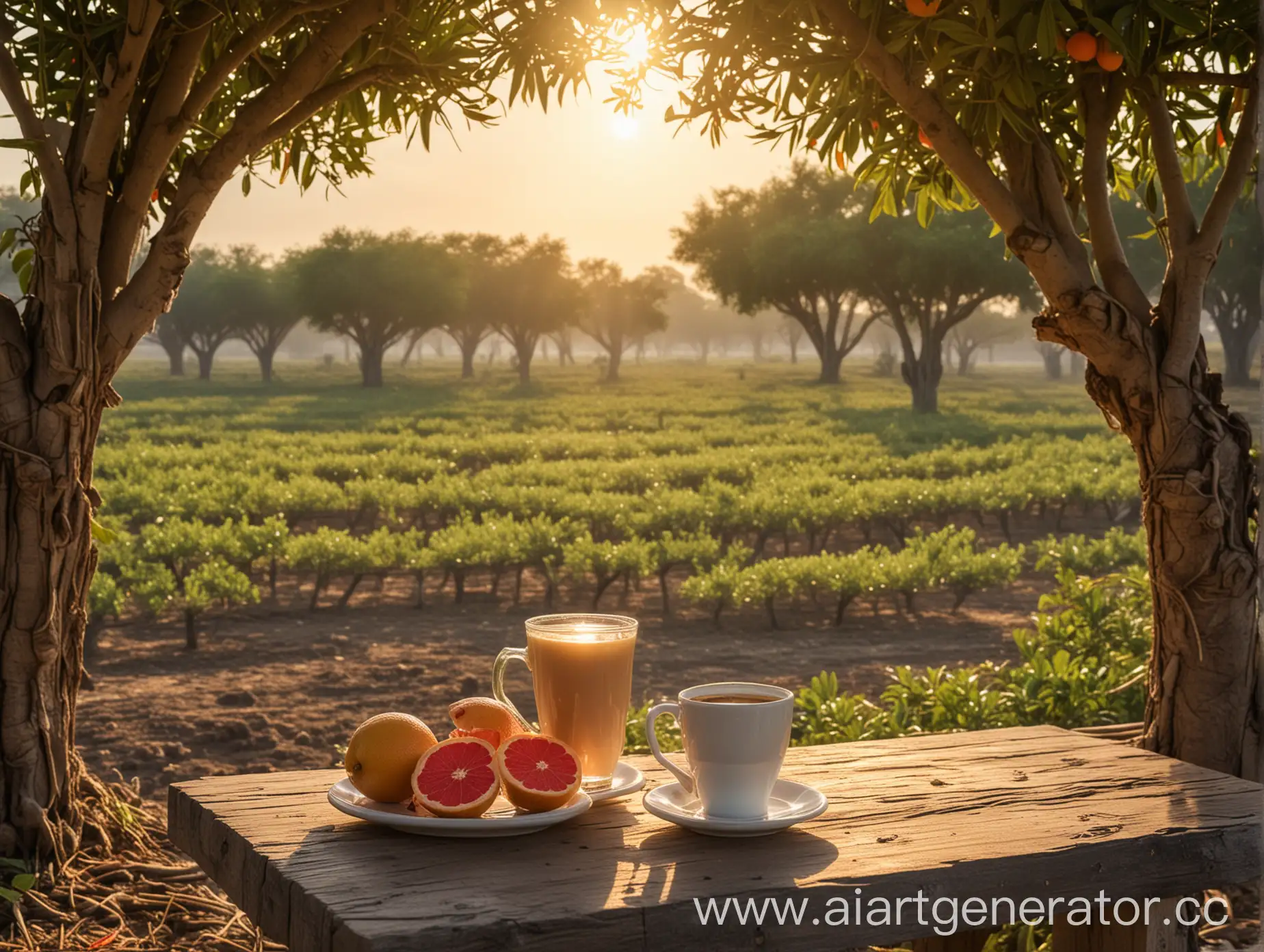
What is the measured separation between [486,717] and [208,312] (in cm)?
5930

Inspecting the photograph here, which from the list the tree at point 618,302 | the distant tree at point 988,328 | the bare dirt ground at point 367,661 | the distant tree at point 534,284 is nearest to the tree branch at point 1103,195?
the bare dirt ground at point 367,661

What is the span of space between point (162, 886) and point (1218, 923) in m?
3.12

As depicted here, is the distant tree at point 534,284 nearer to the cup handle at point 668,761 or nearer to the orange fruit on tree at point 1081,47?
the orange fruit on tree at point 1081,47

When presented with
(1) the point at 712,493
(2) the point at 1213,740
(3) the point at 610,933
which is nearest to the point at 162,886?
(3) the point at 610,933

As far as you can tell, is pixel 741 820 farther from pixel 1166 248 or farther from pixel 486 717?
pixel 1166 248

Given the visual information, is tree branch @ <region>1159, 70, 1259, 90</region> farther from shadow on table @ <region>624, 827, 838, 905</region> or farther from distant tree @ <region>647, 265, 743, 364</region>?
distant tree @ <region>647, 265, 743, 364</region>

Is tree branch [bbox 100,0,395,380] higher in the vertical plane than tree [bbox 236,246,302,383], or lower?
lower

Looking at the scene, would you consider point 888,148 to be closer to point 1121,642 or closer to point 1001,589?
point 1121,642

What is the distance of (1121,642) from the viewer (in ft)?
19.8

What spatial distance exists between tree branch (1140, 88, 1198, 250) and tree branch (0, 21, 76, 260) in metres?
2.92

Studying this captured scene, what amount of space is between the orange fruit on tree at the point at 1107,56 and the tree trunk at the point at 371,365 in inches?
1842

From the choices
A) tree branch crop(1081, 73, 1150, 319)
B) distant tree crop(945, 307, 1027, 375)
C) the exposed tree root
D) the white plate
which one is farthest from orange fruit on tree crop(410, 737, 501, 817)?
distant tree crop(945, 307, 1027, 375)

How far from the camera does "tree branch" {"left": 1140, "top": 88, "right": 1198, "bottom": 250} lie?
332cm

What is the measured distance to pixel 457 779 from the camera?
67.8 inches
